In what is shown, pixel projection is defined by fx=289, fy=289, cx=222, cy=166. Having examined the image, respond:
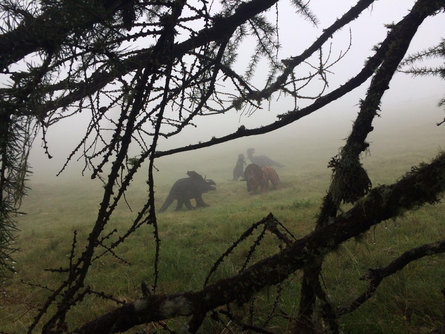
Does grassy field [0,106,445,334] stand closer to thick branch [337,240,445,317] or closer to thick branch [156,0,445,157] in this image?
thick branch [337,240,445,317]

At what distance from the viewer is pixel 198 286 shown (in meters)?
4.34

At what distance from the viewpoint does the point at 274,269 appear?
3.22 ft

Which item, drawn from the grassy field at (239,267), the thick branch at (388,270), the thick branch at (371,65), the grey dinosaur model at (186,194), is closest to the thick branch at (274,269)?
the grassy field at (239,267)

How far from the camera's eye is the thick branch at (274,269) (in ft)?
3.10

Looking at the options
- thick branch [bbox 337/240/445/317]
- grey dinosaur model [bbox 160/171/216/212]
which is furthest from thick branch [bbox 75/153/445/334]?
grey dinosaur model [bbox 160/171/216/212]

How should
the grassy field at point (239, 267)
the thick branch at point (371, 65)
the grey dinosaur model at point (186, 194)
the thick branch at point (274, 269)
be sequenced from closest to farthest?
the thick branch at point (274, 269), the thick branch at point (371, 65), the grassy field at point (239, 267), the grey dinosaur model at point (186, 194)

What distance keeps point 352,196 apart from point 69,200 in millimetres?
25271

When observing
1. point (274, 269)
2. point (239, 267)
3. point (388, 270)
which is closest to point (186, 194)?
point (239, 267)

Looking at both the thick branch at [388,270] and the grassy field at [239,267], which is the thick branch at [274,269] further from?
the thick branch at [388,270]

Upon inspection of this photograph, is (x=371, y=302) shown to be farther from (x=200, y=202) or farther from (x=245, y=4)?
(x=200, y=202)

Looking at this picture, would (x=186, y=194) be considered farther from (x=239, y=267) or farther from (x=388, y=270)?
(x=388, y=270)

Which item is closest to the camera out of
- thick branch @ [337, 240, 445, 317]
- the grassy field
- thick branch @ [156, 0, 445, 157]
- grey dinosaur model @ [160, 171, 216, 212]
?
thick branch @ [337, 240, 445, 317]

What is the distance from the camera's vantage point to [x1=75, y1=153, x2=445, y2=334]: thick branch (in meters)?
0.95

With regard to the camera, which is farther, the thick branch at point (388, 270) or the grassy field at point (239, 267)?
the grassy field at point (239, 267)
